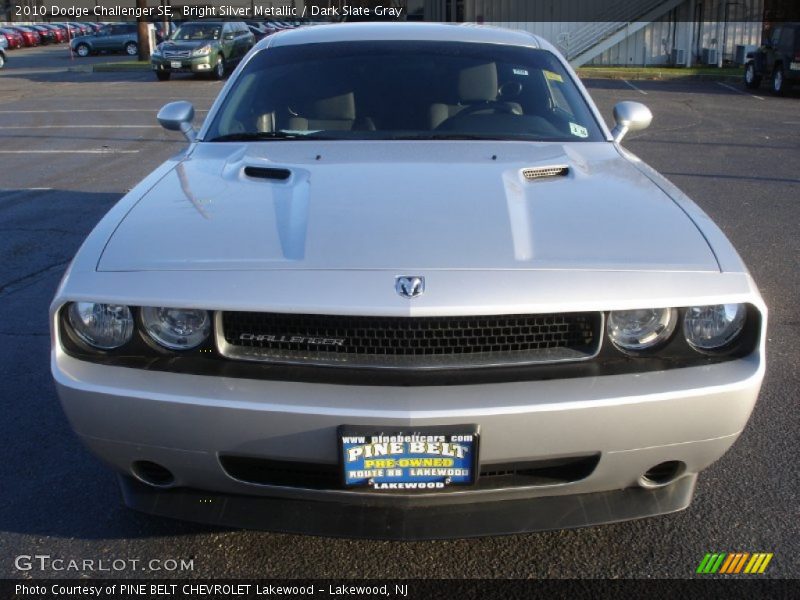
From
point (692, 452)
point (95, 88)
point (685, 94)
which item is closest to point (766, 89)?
point (685, 94)

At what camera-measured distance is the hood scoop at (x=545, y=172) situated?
9.96 ft

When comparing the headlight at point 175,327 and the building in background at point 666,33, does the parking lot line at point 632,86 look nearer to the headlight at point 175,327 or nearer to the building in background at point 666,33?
the building in background at point 666,33

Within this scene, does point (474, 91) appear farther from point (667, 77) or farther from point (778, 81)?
point (667, 77)

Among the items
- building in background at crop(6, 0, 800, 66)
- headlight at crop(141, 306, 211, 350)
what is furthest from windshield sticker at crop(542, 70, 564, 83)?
building in background at crop(6, 0, 800, 66)

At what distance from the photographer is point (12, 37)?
4912cm

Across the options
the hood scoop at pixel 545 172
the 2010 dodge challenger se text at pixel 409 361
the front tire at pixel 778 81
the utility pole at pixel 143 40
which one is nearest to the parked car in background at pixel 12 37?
the utility pole at pixel 143 40

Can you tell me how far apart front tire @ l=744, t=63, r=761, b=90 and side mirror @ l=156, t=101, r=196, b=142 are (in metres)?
19.9

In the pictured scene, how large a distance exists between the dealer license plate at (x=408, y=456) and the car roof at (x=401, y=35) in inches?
98.9

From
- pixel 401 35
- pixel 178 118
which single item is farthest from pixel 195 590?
pixel 401 35

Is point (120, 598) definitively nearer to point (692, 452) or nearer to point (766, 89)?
point (692, 452)

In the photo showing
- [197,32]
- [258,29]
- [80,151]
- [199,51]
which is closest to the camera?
[80,151]

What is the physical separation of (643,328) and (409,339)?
2.21 feet

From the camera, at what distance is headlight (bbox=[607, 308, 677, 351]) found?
7.85 ft

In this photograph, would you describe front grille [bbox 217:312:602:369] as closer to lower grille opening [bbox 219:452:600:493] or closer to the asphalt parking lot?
lower grille opening [bbox 219:452:600:493]
